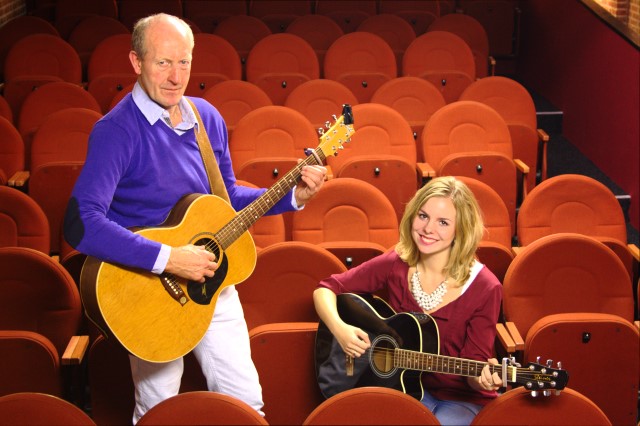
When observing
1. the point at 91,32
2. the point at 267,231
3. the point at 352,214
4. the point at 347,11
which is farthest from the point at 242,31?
the point at 352,214

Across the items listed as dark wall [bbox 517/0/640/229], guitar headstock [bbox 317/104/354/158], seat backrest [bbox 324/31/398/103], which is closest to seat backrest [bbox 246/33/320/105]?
seat backrest [bbox 324/31/398/103]

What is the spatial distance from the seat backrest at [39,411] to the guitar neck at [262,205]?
0.65 meters

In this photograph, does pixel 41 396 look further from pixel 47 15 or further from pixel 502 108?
pixel 47 15

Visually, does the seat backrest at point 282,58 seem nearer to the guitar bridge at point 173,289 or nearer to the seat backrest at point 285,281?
the seat backrest at point 285,281

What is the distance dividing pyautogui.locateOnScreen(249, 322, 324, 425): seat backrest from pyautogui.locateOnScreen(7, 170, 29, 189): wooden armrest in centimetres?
202

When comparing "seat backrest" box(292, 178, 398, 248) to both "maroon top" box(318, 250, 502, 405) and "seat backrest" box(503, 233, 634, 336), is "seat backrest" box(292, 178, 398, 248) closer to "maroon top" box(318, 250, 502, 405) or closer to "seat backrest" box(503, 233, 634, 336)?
"seat backrest" box(503, 233, 634, 336)

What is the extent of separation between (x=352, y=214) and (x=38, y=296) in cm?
133

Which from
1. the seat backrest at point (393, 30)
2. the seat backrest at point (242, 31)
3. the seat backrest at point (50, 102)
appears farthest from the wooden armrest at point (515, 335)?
the seat backrest at point (242, 31)

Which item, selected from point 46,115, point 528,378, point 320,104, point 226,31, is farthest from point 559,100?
point 528,378

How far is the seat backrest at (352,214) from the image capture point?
11.6ft

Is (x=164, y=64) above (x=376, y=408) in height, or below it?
above

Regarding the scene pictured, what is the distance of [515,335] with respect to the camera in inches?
111

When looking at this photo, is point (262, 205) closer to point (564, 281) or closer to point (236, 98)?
point (564, 281)

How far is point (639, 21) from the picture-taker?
236 inches
